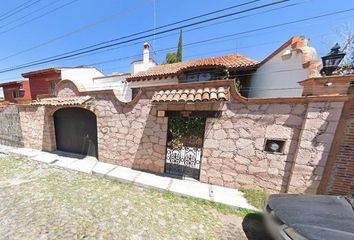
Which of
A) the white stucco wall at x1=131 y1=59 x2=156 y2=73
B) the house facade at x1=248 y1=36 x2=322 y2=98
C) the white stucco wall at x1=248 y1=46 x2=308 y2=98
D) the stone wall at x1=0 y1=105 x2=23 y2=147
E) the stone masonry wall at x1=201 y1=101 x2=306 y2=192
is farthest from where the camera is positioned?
the white stucco wall at x1=131 y1=59 x2=156 y2=73

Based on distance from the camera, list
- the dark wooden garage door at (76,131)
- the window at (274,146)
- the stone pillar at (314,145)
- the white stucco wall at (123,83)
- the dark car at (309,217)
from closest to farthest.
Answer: the dark car at (309,217) → the stone pillar at (314,145) → the window at (274,146) → the dark wooden garage door at (76,131) → the white stucco wall at (123,83)

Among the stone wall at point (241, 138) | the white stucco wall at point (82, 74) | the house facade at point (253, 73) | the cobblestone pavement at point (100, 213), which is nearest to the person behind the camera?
the cobblestone pavement at point (100, 213)

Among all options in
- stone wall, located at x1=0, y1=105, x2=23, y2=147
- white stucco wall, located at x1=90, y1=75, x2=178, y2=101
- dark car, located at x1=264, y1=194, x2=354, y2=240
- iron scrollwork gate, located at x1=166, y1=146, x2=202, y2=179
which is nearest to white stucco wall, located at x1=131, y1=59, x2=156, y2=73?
white stucco wall, located at x1=90, y1=75, x2=178, y2=101

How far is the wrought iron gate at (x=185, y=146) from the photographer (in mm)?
5863

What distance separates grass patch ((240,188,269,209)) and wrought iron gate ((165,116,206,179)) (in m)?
1.66

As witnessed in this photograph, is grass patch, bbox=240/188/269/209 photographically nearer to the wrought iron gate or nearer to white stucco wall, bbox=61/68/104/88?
the wrought iron gate

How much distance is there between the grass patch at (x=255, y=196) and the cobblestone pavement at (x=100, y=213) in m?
0.77

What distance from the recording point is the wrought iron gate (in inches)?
231

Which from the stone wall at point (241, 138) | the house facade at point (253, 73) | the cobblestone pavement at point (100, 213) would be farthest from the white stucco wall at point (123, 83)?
the cobblestone pavement at point (100, 213)

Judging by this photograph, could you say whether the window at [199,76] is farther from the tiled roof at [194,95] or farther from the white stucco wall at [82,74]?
the white stucco wall at [82,74]

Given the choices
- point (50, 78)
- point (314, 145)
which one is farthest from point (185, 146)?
point (50, 78)

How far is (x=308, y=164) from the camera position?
12.9ft

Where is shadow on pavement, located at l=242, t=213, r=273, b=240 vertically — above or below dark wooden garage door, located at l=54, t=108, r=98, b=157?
below

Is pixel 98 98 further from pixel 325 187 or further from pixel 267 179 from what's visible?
pixel 325 187
